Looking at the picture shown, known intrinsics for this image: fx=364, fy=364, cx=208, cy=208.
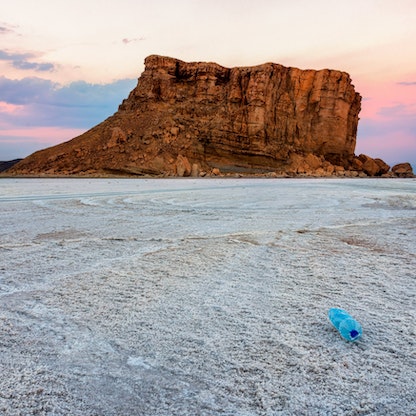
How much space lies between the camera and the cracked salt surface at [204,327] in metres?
1.22

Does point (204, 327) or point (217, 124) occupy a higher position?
point (217, 124)

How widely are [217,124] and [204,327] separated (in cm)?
4736

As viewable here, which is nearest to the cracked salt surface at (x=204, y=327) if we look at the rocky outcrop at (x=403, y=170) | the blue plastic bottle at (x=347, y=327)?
the blue plastic bottle at (x=347, y=327)

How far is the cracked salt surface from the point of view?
48.0 inches

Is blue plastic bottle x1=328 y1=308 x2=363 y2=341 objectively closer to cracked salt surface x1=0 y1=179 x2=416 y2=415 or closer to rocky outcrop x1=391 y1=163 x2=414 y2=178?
cracked salt surface x1=0 y1=179 x2=416 y2=415

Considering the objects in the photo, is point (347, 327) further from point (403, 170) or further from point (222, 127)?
point (403, 170)

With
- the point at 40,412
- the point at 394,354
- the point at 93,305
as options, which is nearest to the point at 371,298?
the point at 394,354

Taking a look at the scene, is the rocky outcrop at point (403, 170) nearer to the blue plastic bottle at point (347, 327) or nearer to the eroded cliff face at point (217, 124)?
the eroded cliff face at point (217, 124)

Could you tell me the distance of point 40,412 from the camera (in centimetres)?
113

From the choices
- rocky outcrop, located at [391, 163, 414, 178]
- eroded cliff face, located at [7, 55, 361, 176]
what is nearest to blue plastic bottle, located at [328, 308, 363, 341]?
eroded cliff face, located at [7, 55, 361, 176]

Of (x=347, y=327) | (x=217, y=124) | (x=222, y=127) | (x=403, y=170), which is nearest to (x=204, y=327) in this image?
(x=347, y=327)

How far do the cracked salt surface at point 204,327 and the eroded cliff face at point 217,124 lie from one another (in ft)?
Answer: 125

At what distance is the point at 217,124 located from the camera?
4766 centimetres

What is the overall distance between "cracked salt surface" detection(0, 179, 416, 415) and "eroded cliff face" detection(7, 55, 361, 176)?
38228 mm
